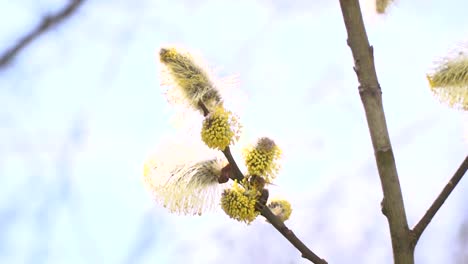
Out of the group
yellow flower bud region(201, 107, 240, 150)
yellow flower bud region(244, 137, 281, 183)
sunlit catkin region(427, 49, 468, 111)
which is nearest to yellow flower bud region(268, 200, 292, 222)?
yellow flower bud region(244, 137, 281, 183)

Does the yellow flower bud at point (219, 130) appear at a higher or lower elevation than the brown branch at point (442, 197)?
higher

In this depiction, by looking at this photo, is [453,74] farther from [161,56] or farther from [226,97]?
[161,56]

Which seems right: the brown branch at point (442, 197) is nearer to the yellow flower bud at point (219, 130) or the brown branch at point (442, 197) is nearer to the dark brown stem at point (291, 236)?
the dark brown stem at point (291, 236)

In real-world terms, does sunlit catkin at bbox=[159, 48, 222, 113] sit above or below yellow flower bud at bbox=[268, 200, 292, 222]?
above

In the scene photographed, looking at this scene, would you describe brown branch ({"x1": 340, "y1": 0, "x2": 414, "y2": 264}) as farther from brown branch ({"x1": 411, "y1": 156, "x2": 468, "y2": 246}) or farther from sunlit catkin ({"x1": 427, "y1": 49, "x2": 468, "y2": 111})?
sunlit catkin ({"x1": 427, "y1": 49, "x2": 468, "y2": 111})

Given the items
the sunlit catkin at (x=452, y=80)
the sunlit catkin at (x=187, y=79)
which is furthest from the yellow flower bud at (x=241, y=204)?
the sunlit catkin at (x=452, y=80)

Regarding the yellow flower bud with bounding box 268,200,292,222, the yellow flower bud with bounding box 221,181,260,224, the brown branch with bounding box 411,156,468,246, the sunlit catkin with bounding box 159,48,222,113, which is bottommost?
the brown branch with bounding box 411,156,468,246

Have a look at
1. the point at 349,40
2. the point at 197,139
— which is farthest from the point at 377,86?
the point at 197,139

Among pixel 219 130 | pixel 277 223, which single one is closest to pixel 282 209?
pixel 277 223

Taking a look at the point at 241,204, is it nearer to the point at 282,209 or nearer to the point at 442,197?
the point at 282,209
